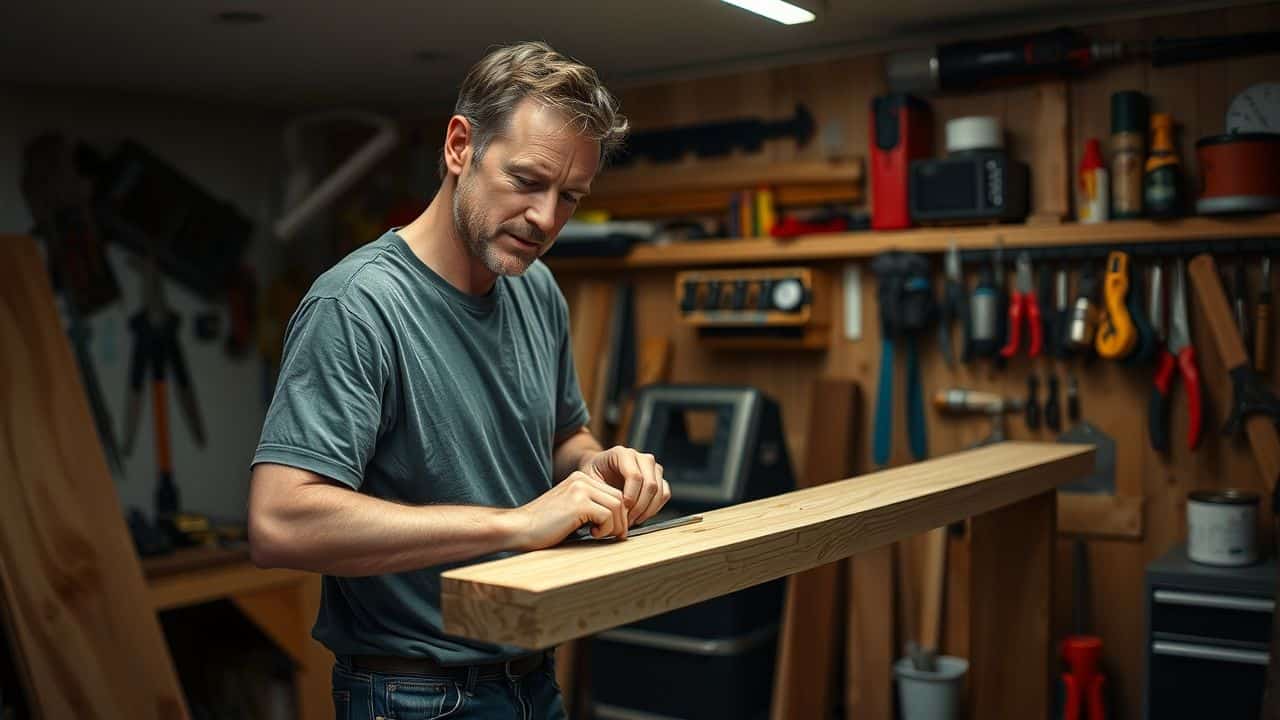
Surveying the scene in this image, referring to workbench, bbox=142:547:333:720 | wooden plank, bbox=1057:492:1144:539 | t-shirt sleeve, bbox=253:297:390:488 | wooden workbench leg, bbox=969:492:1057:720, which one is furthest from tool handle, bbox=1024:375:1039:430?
t-shirt sleeve, bbox=253:297:390:488

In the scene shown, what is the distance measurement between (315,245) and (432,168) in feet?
1.96

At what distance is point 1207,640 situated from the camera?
9.75 feet

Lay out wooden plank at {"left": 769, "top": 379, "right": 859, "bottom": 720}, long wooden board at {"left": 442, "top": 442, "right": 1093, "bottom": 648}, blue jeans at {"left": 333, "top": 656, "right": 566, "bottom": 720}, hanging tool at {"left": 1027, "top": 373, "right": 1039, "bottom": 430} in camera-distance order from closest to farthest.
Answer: long wooden board at {"left": 442, "top": 442, "right": 1093, "bottom": 648}
blue jeans at {"left": 333, "top": 656, "right": 566, "bottom": 720}
hanging tool at {"left": 1027, "top": 373, "right": 1039, "bottom": 430}
wooden plank at {"left": 769, "top": 379, "right": 859, "bottom": 720}

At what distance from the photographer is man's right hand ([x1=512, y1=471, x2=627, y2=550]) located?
140cm

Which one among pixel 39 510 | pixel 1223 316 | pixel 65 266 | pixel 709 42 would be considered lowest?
pixel 39 510

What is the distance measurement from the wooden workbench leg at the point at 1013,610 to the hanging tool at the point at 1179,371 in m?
0.91

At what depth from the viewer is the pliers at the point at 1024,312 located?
3525mm

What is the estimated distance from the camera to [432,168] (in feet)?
16.1

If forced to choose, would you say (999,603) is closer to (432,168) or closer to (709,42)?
(709,42)

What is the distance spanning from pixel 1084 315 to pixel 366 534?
101 inches

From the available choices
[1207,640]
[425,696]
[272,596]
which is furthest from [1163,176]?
[272,596]

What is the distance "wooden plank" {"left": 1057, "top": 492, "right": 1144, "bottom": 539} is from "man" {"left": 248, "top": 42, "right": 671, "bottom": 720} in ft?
7.45

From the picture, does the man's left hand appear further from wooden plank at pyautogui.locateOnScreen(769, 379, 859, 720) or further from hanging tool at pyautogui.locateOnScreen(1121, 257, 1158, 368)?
hanging tool at pyautogui.locateOnScreen(1121, 257, 1158, 368)

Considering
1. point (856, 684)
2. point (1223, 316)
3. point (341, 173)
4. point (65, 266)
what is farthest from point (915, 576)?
point (65, 266)
